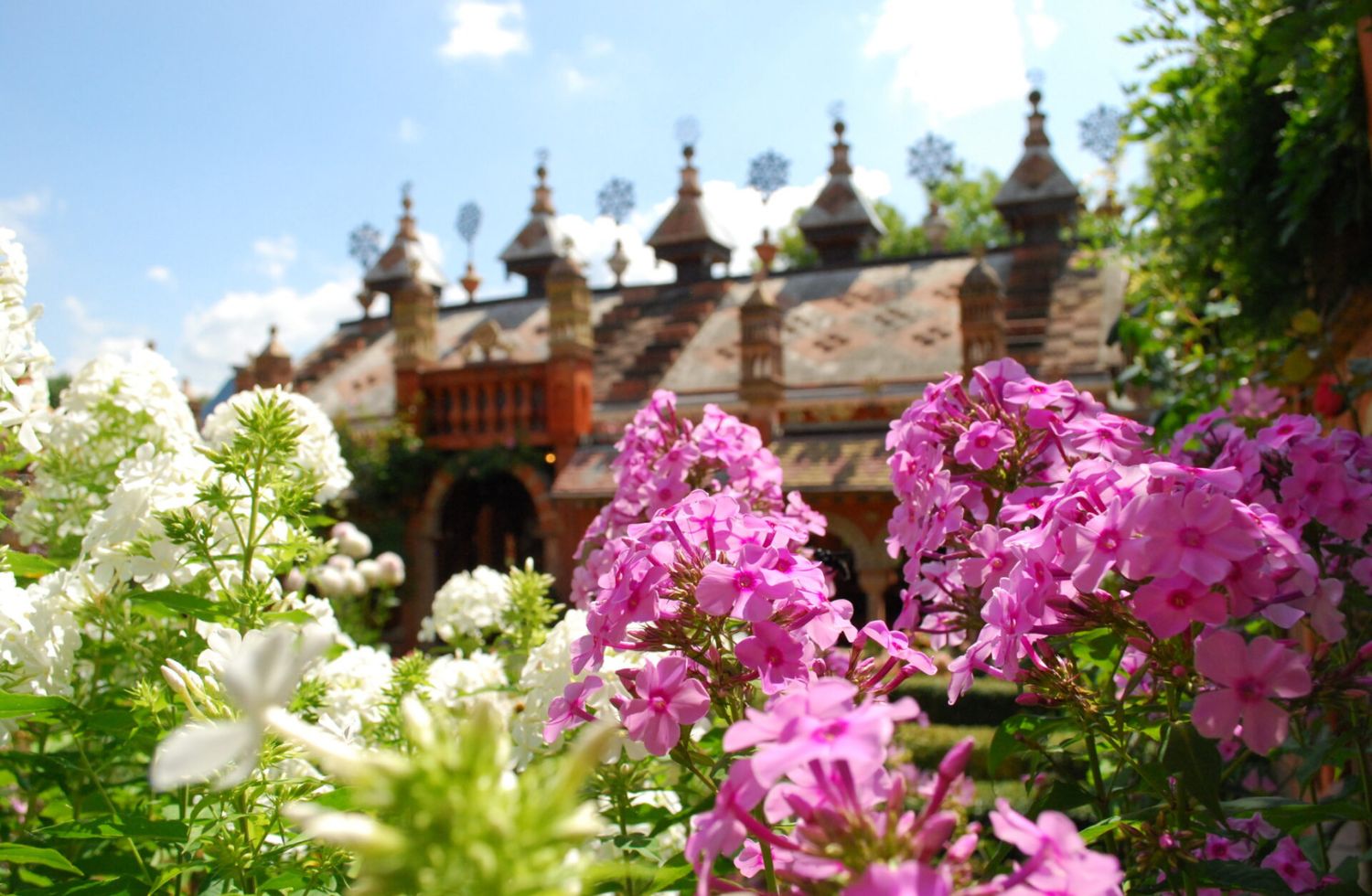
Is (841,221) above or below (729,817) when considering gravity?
above

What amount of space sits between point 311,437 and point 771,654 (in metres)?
1.71

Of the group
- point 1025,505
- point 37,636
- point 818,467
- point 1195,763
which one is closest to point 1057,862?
point 1195,763

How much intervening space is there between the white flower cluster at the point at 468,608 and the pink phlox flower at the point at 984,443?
69.8 inches

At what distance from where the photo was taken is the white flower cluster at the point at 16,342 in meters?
1.77

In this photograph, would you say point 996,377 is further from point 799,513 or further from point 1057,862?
point 1057,862

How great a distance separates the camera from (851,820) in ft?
2.61

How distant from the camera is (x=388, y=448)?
16406mm

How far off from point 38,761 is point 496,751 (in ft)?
5.64

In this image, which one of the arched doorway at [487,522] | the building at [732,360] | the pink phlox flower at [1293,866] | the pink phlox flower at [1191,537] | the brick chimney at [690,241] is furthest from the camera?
the brick chimney at [690,241]

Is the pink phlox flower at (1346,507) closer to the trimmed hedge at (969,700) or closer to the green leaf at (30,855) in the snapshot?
the green leaf at (30,855)

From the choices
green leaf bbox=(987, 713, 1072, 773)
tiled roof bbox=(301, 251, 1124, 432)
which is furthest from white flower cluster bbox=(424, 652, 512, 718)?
tiled roof bbox=(301, 251, 1124, 432)

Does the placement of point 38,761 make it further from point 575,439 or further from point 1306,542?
point 575,439

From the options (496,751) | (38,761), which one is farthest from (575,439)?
(496,751)

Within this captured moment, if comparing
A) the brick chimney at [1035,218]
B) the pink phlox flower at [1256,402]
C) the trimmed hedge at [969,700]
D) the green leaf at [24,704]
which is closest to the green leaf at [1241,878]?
the green leaf at [24,704]
